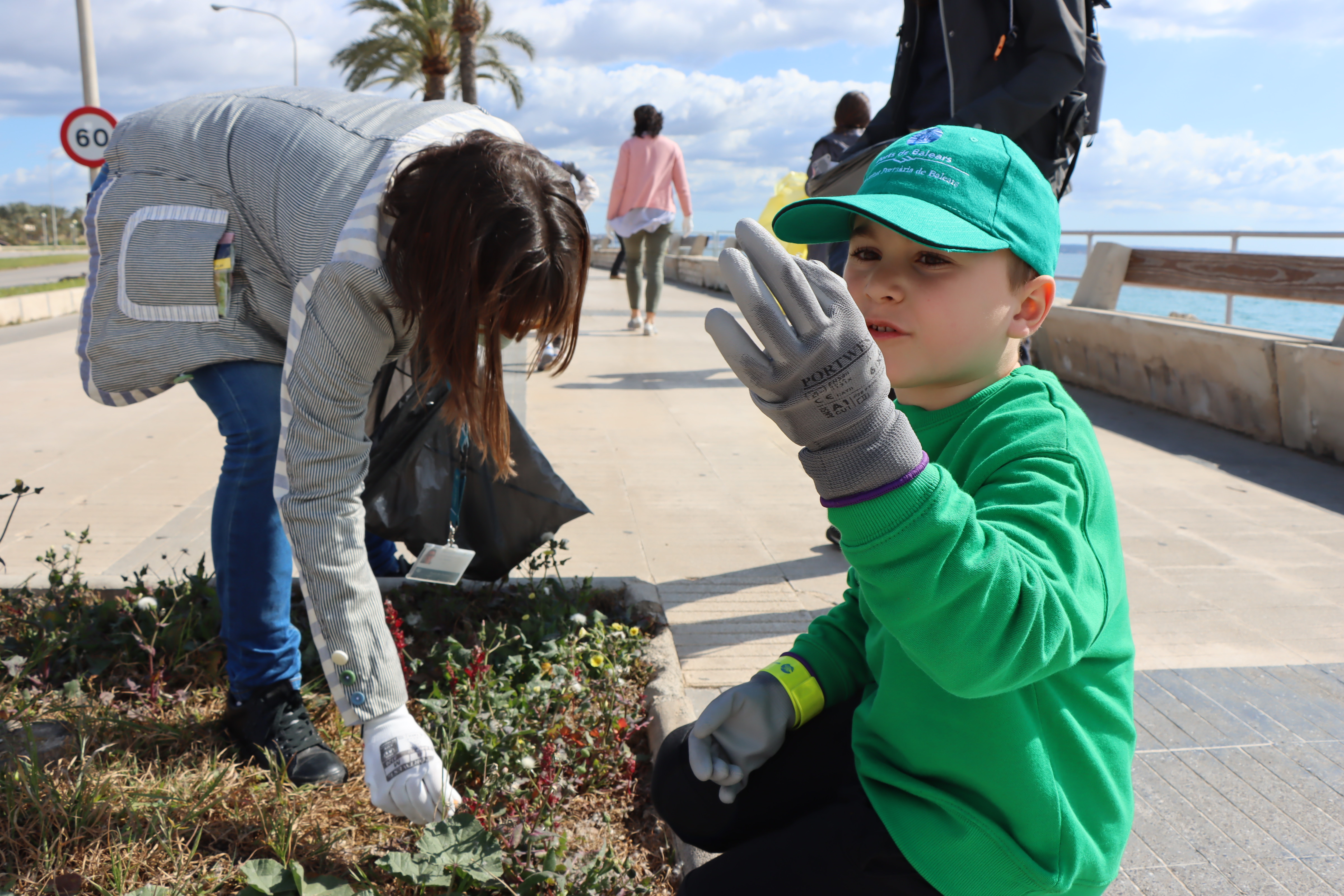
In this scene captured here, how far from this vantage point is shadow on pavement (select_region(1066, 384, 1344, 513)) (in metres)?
4.86

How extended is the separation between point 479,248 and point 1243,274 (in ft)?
19.3

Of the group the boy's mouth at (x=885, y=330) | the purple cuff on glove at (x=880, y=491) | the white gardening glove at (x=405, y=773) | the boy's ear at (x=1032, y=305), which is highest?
the boy's ear at (x=1032, y=305)

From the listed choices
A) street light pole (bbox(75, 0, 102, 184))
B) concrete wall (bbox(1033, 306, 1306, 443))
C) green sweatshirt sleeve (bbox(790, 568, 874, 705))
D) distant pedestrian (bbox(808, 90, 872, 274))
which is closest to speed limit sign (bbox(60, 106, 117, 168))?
street light pole (bbox(75, 0, 102, 184))

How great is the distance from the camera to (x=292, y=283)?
6.93 feet

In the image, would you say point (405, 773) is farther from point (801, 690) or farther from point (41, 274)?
point (41, 274)

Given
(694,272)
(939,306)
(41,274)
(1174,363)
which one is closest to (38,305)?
(694,272)

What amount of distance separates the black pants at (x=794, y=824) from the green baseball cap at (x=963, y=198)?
790 mm

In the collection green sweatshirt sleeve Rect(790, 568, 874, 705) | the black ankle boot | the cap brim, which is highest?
the cap brim

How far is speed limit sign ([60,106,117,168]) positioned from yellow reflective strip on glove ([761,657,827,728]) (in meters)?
12.3

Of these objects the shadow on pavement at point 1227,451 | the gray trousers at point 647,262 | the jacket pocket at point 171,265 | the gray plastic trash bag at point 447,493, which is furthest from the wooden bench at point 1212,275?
the jacket pocket at point 171,265

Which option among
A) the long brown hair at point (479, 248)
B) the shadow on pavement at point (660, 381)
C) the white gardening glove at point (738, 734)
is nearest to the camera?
the white gardening glove at point (738, 734)

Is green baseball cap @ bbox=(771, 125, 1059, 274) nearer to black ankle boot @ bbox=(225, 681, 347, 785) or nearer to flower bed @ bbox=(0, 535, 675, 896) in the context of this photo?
flower bed @ bbox=(0, 535, 675, 896)

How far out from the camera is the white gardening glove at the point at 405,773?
173 centimetres

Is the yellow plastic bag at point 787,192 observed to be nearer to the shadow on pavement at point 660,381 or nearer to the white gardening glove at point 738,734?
the shadow on pavement at point 660,381
